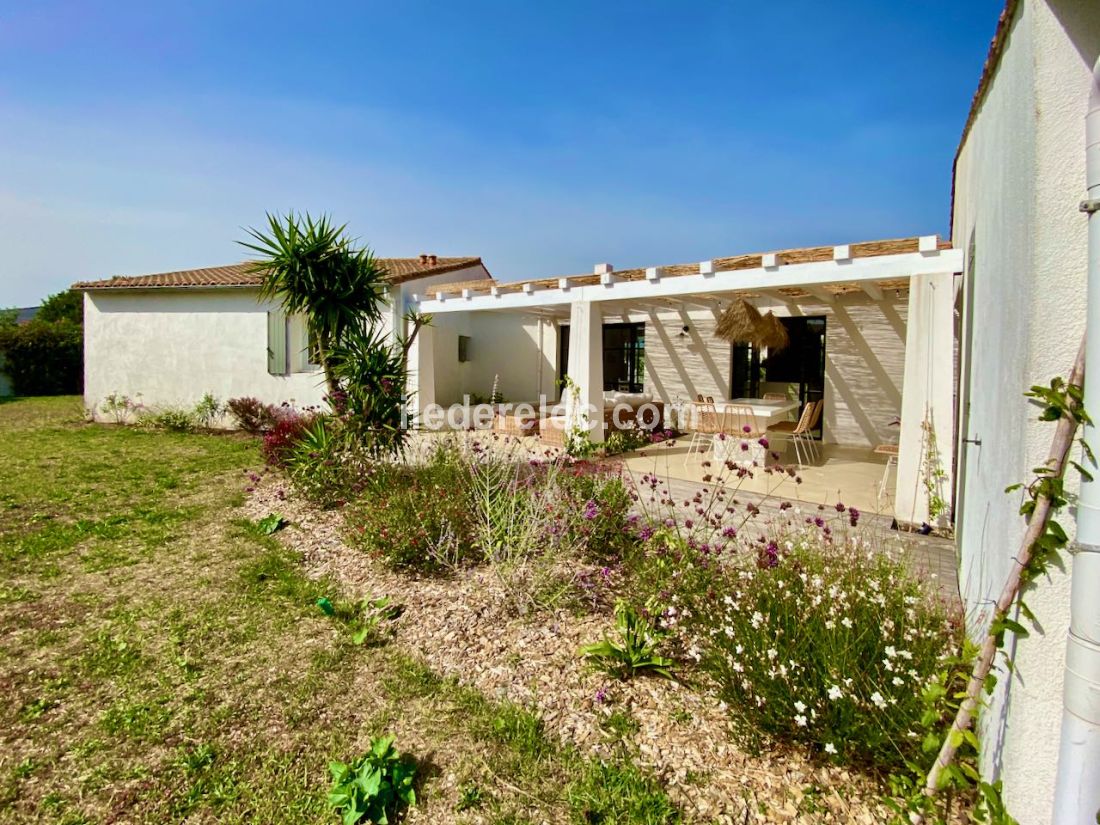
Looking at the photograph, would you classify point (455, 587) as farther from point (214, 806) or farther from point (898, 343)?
point (898, 343)

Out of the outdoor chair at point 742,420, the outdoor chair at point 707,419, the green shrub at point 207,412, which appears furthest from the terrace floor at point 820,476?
the green shrub at point 207,412

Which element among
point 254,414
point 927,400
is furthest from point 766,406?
point 254,414

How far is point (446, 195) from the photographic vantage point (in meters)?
13.5

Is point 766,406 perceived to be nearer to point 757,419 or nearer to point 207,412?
point 757,419

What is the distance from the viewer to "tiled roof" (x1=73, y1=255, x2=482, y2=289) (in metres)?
14.8

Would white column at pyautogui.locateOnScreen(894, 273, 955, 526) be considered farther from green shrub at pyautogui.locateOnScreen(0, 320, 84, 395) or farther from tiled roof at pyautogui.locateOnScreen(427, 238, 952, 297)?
green shrub at pyautogui.locateOnScreen(0, 320, 84, 395)

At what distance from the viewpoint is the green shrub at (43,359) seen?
22.6 metres

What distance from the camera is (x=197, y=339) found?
15656 millimetres

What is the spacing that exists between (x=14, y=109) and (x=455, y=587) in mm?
9837

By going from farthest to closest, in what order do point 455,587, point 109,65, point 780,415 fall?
point 780,415
point 109,65
point 455,587

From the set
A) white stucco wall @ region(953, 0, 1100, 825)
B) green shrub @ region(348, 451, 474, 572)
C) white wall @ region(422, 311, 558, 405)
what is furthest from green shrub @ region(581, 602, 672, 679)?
white wall @ region(422, 311, 558, 405)

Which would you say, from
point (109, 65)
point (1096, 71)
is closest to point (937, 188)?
Result: point (1096, 71)

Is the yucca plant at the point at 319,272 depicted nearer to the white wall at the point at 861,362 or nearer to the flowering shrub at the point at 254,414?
the flowering shrub at the point at 254,414

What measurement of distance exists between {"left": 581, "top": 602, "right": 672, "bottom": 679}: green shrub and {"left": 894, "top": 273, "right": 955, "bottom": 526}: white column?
4.58 metres
